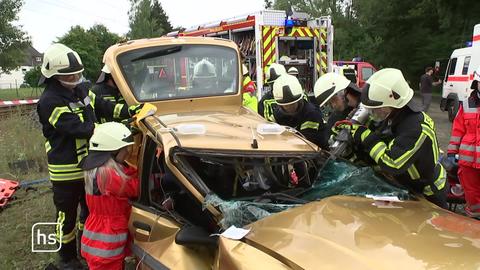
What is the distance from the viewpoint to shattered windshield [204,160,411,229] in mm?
2492

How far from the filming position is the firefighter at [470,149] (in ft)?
13.9

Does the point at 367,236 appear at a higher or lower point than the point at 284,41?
lower

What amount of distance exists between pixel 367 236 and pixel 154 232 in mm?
1352

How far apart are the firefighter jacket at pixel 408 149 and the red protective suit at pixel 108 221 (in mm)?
1648

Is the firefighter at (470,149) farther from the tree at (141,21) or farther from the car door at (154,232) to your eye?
the tree at (141,21)

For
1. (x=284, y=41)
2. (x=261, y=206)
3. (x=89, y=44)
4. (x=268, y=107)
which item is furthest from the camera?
(x=89, y=44)

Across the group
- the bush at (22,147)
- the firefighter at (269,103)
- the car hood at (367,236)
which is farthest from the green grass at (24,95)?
the car hood at (367,236)

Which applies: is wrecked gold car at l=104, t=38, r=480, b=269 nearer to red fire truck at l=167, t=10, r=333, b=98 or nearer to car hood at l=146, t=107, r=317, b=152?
car hood at l=146, t=107, r=317, b=152

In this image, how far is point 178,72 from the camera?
4211 millimetres

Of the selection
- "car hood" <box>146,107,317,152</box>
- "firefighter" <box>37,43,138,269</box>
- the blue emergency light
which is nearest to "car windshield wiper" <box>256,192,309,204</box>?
"car hood" <box>146,107,317,152</box>

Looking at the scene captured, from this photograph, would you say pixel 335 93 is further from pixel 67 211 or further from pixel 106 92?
pixel 67 211

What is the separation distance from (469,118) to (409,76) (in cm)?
2780

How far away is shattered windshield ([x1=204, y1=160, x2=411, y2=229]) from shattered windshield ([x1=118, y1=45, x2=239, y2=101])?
1.54 meters

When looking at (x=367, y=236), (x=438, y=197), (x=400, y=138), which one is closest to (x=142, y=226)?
(x=367, y=236)
